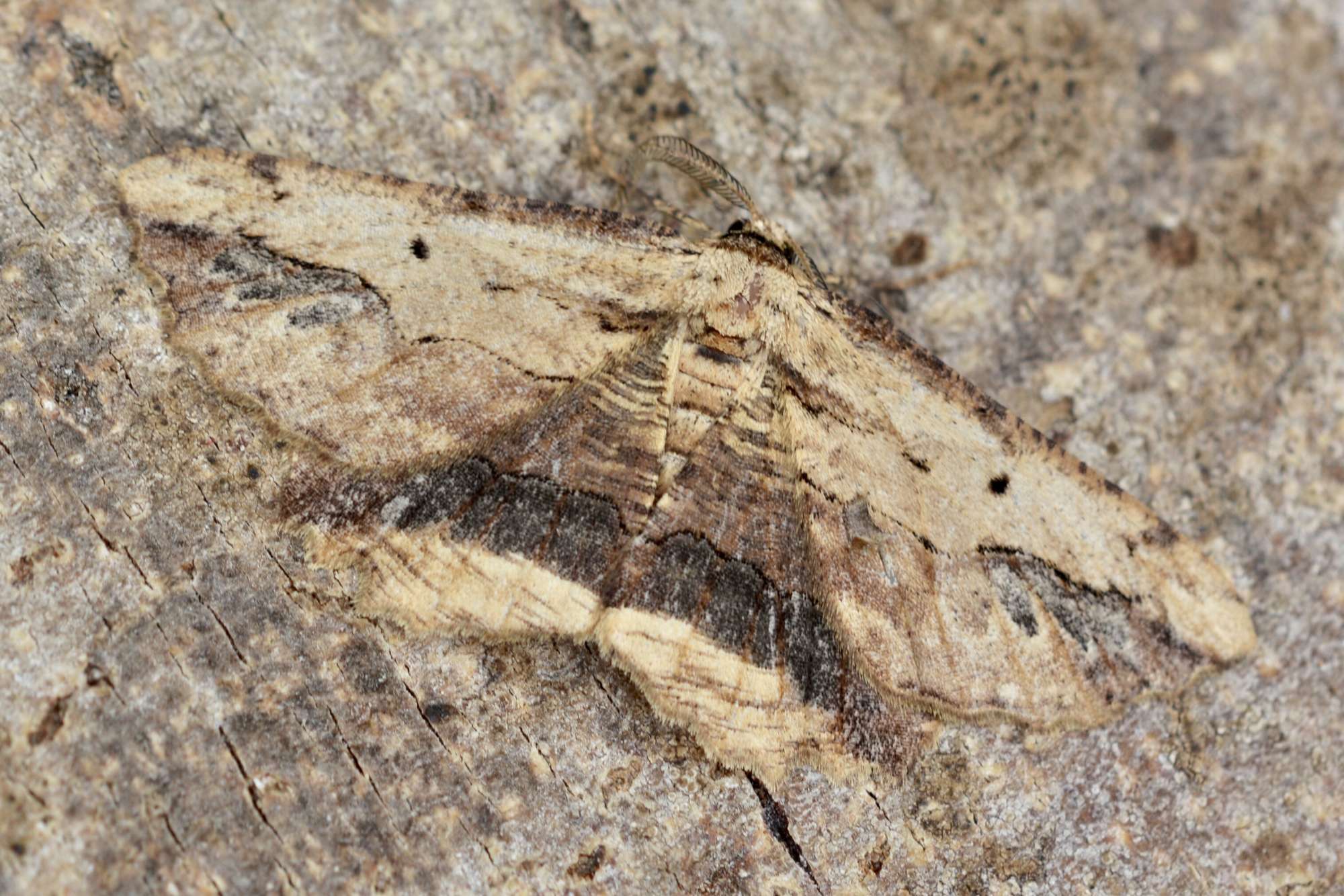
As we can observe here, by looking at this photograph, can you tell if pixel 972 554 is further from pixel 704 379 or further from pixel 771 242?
pixel 771 242

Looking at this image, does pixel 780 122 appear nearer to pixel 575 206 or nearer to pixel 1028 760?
pixel 575 206

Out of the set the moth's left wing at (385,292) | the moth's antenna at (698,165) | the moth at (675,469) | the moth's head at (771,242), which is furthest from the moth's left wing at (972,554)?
the moth's left wing at (385,292)

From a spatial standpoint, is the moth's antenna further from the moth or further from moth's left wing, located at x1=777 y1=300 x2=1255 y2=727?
moth's left wing, located at x1=777 y1=300 x2=1255 y2=727

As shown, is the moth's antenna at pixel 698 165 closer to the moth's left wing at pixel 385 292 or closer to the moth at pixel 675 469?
the moth at pixel 675 469

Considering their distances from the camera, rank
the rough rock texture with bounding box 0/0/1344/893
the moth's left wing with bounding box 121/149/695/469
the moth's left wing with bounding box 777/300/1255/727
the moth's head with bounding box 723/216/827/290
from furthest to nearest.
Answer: the moth's head with bounding box 723/216/827/290 → the moth's left wing with bounding box 777/300/1255/727 → the moth's left wing with bounding box 121/149/695/469 → the rough rock texture with bounding box 0/0/1344/893

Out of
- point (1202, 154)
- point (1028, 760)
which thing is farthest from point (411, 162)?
point (1202, 154)

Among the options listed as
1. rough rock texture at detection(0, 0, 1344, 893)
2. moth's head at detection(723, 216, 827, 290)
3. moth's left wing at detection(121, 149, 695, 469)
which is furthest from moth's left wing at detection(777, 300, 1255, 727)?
moth's left wing at detection(121, 149, 695, 469)

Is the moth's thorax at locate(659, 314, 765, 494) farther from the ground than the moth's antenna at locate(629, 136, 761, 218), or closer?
closer
